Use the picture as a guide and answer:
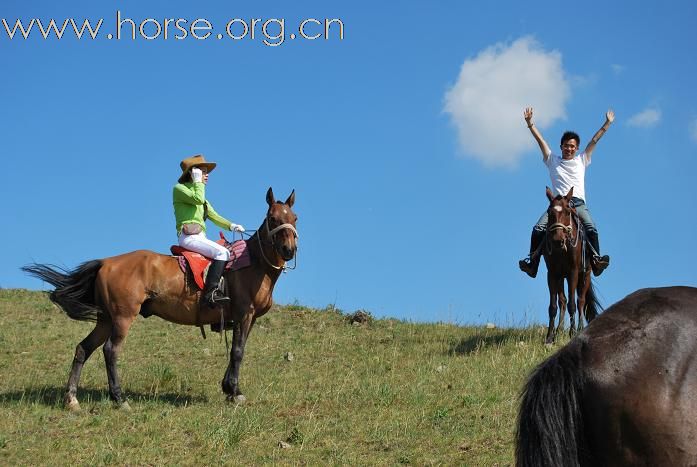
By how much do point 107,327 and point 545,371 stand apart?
8.15m

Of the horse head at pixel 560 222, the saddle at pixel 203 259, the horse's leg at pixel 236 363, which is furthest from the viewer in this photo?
the horse head at pixel 560 222

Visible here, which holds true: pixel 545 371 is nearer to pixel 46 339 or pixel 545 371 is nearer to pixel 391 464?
pixel 391 464

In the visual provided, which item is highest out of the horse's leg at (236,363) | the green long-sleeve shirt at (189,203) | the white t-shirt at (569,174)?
the white t-shirt at (569,174)

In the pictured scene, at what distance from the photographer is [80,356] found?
36.6ft

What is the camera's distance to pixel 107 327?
11391 millimetres

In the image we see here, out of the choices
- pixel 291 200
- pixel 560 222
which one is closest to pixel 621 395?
pixel 291 200

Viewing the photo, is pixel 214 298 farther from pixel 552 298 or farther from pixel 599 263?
pixel 599 263

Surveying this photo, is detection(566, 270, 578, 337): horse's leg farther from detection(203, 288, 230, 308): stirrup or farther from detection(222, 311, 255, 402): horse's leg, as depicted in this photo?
detection(203, 288, 230, 308): stirrup

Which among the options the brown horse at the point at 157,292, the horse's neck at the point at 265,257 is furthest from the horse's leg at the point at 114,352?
the horse's neck at the point at 265,257

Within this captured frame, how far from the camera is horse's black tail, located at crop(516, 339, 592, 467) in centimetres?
444

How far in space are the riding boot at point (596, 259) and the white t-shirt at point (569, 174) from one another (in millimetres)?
724

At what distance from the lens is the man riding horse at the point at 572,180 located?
1426cm

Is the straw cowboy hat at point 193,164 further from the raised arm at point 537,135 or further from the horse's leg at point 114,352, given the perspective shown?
the raised arm at point 537,135

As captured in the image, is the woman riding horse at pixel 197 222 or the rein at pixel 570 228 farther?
the rein at pixel 570 228
